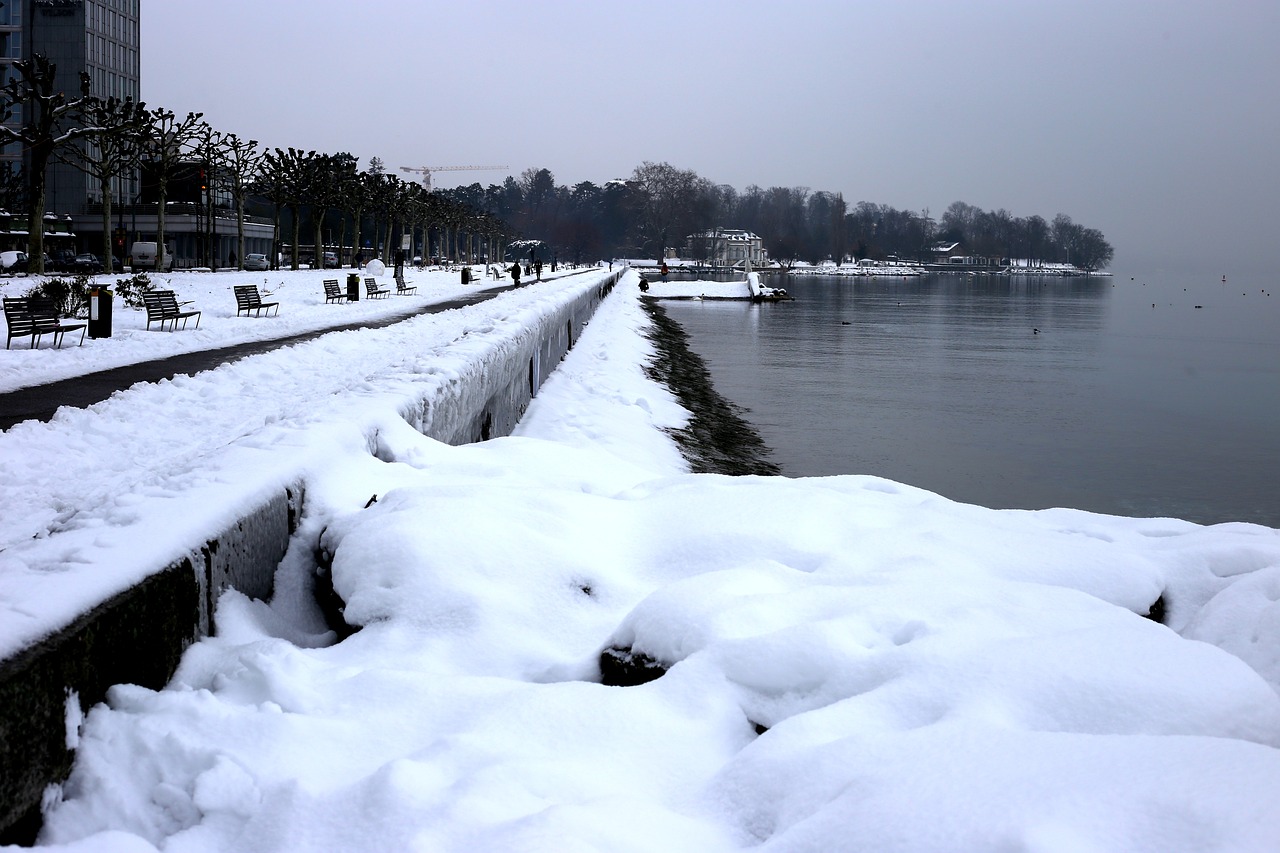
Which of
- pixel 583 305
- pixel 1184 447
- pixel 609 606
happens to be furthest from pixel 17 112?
pixel 609 606

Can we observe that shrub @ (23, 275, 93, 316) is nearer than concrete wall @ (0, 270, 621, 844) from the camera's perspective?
No

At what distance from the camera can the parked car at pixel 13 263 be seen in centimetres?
4234

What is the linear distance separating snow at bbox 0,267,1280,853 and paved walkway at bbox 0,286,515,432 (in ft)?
17.7

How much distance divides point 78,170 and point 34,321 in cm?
7011

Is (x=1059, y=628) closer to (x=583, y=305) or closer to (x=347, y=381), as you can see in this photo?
(x=347, y=381)

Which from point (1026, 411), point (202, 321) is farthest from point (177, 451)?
point (1026, 411)

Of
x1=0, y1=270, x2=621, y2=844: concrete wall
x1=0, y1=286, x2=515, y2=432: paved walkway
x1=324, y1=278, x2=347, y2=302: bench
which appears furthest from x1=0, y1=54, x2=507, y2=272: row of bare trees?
x1=0, y1=270, x2=621, y2=844: concrete wall

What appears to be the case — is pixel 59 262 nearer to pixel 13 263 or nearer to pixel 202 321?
pixel 13 263

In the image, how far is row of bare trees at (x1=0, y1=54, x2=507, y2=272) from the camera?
35.0 metres

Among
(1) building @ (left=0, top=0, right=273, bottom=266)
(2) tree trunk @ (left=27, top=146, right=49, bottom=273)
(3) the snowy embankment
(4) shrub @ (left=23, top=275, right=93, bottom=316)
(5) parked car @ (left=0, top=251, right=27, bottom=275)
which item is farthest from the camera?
(1) building @ (left=0, top=0, right=273, bottom=266)

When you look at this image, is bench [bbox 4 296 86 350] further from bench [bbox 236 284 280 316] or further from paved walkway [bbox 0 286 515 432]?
bench [bbox 236 284 280 316]

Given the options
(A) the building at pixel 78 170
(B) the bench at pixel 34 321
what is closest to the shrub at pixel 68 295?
(B) the bench at pixel 34 321

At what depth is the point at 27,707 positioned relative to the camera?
3.11 meters

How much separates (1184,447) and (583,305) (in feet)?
61.0
